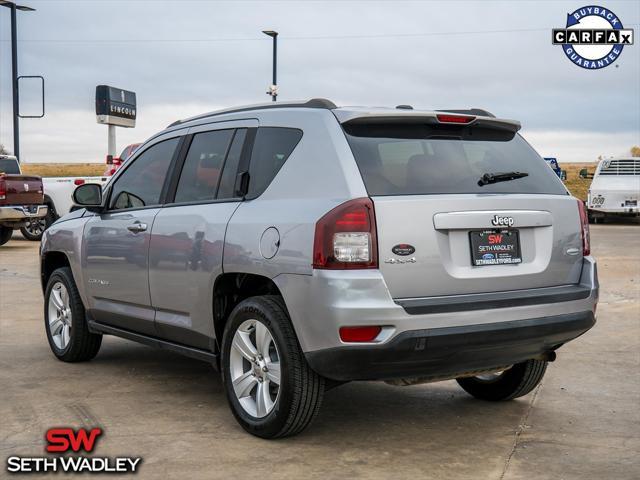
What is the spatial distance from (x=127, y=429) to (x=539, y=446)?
2.30m

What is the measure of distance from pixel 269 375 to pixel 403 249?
1072 mm

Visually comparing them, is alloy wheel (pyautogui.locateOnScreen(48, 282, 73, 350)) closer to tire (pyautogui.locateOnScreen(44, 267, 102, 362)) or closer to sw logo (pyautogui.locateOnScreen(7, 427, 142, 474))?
tire (pyautogui.locateOnScreen(44, 267, 102, 362))

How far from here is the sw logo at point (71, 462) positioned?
449 centimetres

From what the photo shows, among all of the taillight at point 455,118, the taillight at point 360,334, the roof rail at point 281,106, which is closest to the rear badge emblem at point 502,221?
the taillight at point 455,118

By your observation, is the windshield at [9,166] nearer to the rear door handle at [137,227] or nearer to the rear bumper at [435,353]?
the rear door handle at [137,227]

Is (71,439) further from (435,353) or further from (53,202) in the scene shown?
(53,202)

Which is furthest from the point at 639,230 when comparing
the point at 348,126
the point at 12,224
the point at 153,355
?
the point at 348,126

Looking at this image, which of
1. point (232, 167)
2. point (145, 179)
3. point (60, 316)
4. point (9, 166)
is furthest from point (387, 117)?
point (9, 166)

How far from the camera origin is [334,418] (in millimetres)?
5508

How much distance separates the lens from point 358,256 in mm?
4461

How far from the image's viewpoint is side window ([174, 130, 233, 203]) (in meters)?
5.67

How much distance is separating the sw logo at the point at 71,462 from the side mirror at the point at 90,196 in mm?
2244

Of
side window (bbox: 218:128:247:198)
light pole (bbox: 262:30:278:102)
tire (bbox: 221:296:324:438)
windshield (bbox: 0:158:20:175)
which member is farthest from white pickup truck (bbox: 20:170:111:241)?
tire (bbox: 221:296:324:438)

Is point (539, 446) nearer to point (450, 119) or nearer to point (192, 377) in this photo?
point (450, 119)
